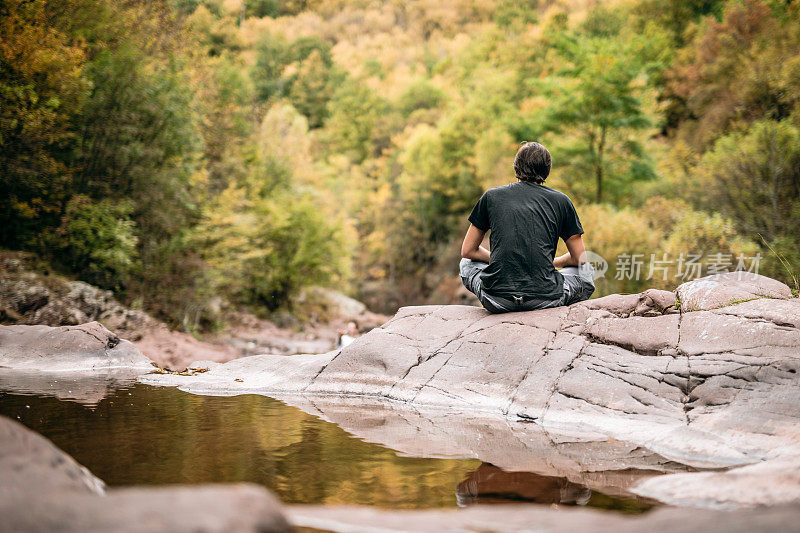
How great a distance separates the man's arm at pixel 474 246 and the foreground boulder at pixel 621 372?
2.15 ft

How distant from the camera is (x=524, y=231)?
6.09 meters

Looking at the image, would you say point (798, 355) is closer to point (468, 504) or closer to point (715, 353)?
point (715, 353)

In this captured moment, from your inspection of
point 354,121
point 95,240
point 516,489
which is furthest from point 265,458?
point 354,121

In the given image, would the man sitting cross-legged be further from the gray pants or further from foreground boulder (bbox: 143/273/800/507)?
foreground boulder (bbox: 143/273/800/507)

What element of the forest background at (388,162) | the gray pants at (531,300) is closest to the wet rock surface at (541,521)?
the gray pants at (531,300)

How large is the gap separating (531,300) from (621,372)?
4.35 feet

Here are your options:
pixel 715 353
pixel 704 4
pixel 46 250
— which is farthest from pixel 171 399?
pixel 704 4

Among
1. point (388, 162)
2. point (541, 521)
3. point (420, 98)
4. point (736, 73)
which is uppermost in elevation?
point (420, 98)

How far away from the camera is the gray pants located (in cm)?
641

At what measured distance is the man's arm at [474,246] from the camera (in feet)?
21.3

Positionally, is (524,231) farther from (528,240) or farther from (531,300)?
(531,300)

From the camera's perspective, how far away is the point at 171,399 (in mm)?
5996

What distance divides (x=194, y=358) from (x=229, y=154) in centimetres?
1664

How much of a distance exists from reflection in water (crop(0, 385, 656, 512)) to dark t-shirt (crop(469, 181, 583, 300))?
254 cm
